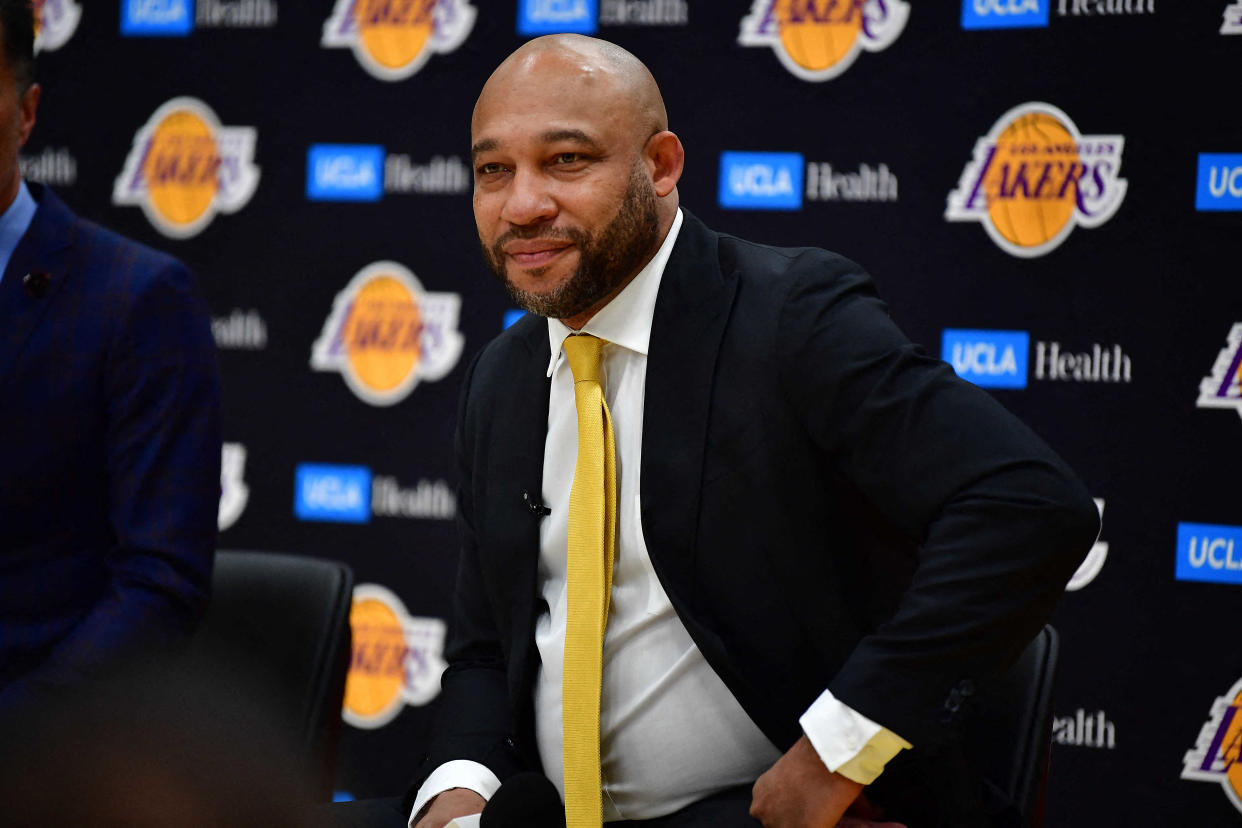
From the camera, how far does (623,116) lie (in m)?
1.74

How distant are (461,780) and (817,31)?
2.23 metres

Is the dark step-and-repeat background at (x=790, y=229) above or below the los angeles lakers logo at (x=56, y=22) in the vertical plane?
below

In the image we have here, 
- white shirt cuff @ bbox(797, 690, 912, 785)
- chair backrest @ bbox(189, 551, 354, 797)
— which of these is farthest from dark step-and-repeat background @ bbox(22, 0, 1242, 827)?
white shirt cuff @ bbox(797, 690, 912, 785)

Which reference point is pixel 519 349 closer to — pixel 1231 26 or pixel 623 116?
pixel 623 116

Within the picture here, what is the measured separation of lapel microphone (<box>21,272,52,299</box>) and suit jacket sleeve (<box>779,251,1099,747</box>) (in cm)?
121

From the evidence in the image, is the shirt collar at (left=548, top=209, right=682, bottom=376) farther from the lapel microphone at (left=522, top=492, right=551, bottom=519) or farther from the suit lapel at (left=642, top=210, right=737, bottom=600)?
the lapel microphone at (left=522, top=492, right=551, bottom=519)

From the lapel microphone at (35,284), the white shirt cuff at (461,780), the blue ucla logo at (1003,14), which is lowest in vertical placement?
the white shirt cuff at (461,780)

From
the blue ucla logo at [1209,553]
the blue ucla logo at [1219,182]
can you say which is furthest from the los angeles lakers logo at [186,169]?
the blue ucla logo at [1209,553]

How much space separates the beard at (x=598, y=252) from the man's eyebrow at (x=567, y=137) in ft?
0.28

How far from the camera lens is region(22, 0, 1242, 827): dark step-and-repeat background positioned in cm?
298

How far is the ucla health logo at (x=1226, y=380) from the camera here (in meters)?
2.94

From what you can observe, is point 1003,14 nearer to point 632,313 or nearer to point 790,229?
point 790,229

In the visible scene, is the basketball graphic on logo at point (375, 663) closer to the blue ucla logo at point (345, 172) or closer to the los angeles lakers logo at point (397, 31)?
the blue ucla logo at point (345, 172)

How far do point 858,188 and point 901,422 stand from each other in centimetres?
183
